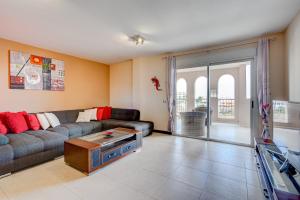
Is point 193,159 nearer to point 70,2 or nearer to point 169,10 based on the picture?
→ point 169,10

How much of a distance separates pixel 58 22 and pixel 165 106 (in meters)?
3.31

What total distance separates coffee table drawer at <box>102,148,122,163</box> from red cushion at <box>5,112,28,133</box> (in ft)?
6.30

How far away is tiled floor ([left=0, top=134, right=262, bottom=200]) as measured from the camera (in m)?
1.75

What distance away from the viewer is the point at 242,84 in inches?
215

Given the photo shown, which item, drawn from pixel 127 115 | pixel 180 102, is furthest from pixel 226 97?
pixel 127 115

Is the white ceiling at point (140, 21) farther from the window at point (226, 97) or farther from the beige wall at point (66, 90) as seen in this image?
the window at point (226, 97)

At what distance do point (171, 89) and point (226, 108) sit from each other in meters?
2.90

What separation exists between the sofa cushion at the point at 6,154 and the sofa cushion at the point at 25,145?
0.15 feet

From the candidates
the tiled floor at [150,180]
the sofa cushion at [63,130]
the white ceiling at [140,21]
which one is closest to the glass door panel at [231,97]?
the white ceiling at [140,21]

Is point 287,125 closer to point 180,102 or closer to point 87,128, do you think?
point 180,102

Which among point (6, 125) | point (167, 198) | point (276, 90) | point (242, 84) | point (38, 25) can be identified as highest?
point (38, 25)

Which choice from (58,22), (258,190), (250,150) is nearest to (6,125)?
(58,22)

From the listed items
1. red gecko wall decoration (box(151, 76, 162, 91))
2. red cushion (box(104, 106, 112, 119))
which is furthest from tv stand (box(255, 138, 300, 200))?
red cushion (box(104, 106, 112, 119))

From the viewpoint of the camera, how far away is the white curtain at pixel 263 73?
10.1 ft
